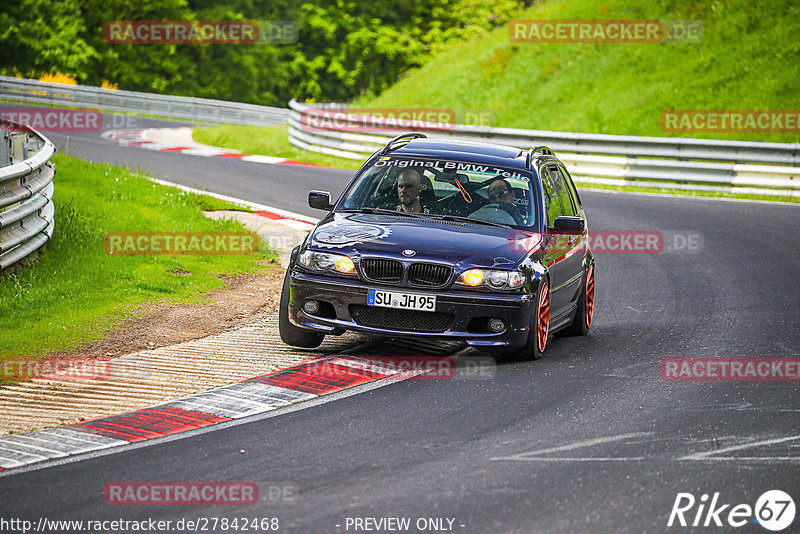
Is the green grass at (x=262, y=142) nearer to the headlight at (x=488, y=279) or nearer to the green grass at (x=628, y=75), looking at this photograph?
the green grass at (x=628, y=75)

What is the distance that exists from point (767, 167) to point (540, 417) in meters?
17.0

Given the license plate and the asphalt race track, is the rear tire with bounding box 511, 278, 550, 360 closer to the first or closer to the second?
the asphalt race track

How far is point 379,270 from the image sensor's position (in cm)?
890

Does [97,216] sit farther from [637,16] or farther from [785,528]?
[637,16]

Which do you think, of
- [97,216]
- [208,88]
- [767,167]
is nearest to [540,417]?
[97,216]

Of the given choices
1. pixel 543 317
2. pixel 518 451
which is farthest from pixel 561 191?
pixel 518 451

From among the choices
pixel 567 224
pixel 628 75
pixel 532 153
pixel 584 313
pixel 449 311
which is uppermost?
pixel 532 153

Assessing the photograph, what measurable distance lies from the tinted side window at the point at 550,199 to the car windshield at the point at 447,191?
8.7 inches

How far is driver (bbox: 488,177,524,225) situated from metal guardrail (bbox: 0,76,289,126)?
2701 cm

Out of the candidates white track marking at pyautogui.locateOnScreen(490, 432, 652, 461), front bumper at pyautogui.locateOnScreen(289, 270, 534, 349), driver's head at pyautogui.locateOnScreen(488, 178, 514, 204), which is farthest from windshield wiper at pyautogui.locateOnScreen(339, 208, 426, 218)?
white track marking at pyautogui.locateOnScreen(490, 432, 652, 461)

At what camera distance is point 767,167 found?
2300 centimetres

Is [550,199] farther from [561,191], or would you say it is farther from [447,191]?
[447,191]

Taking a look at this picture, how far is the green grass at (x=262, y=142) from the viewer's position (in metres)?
26.8

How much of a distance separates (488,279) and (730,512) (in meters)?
3.39
